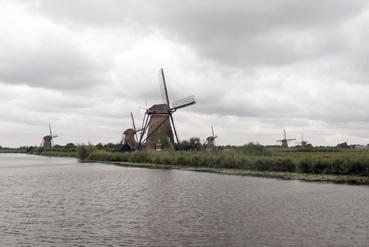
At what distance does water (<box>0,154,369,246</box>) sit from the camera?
14156 millimetres

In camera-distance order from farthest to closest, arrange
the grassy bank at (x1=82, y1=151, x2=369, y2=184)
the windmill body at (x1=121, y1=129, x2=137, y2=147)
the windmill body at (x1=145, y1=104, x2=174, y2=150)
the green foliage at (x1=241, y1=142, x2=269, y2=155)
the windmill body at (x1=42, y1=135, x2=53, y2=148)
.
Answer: the windmill body at (x1=42, y1=135, x2=53, y2=148) < the windmill body at (x1=121, y1=129, x2=137, y2=147) < the windmill body at (x1=145, y1=104, x2=174, y2=150) < the green foliage at (x1=241, y1=142, x2=269, y2=155) < the grassy bank at (x1=82, y1=151, x2=369, y2=184)

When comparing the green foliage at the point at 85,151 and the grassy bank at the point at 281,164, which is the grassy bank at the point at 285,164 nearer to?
the grassy bank at the point at 281,164

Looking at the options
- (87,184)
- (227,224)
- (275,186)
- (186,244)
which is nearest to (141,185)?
(87,184)

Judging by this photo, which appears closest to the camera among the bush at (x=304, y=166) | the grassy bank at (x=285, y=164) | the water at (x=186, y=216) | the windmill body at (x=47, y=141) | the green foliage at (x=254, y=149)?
the water at (x=186, y=216)

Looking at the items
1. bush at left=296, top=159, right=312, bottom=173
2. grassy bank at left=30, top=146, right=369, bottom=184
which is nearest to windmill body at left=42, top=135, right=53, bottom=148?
grassy bank at left=30, top=146, right=369, bottom=184

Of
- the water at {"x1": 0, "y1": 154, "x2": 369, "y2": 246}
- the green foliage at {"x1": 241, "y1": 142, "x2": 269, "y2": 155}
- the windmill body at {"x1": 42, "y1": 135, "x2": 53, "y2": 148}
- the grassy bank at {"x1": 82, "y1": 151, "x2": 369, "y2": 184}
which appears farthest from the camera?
the windmill body at {"x1": 42, "y1": 135, "x2": 53, "y2": 148}

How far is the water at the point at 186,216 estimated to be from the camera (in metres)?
14.2

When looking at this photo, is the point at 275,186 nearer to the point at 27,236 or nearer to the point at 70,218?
the point at 70,218

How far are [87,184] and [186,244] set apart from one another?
20389 millimetres

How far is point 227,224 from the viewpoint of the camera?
1647 cm

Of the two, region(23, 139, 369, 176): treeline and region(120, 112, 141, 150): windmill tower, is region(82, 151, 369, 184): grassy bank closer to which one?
region(23, 139, 369, 176): treeline

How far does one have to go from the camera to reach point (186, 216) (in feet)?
59.7

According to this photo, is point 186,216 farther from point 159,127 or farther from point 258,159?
point 159,127

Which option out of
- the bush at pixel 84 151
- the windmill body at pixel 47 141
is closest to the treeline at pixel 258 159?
the bush at pixel 84 151
